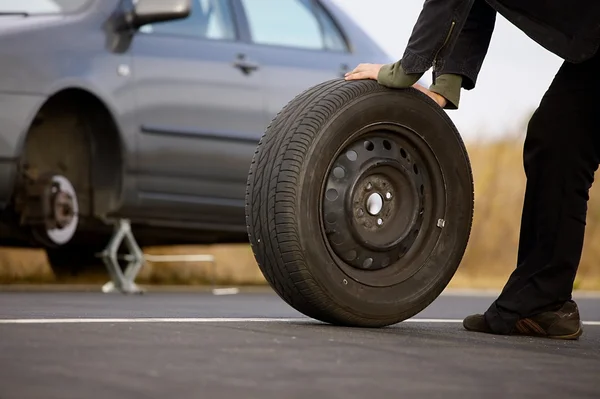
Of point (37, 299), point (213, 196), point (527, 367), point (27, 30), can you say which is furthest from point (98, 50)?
point (527, 367)

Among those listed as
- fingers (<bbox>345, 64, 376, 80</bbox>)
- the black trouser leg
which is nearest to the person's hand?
fingers (<bbox>345, 64, 376, 80</bbox>)

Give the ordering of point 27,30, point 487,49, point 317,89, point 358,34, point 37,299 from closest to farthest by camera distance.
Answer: point 317,89, point 487,49, point 37,299, point 27,30, point 358,34

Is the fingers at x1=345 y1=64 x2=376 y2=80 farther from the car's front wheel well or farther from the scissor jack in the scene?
the scissor jack

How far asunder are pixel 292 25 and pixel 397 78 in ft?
13.0

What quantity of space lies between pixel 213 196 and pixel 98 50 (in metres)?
1.09

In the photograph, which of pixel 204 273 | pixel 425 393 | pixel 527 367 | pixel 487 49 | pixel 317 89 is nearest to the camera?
pixel 425 393

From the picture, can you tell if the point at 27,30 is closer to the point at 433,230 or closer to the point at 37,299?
the point at 37,299

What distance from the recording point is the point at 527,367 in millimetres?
3318

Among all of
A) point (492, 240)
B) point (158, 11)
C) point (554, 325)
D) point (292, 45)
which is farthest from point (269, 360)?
point (492, 240)

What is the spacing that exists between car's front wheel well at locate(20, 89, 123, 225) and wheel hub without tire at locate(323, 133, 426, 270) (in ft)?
10.5

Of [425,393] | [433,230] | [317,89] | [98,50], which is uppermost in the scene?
[98,50]

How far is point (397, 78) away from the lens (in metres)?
4.29

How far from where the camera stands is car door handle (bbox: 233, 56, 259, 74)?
7.82 metres

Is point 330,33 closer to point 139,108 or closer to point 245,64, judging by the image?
point 245,64
